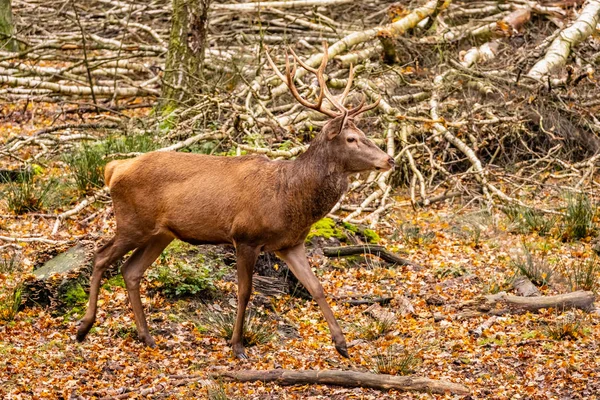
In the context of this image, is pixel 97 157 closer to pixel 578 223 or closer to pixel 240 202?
pixel 240 202

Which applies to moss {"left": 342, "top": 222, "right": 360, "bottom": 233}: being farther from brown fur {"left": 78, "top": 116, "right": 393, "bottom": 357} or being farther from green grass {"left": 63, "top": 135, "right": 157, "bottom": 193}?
brown fur {"left": 78, "top": 116, "right": 393, "bottom": 357}

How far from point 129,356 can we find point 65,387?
780 mm

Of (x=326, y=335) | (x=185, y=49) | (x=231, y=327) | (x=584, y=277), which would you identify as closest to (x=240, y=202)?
(x=231, y=327)

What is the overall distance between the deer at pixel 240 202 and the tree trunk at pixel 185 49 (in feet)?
14.8

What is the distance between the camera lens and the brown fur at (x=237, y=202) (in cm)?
661

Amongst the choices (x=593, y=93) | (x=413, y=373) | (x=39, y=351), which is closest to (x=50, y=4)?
(x=593, y=93)

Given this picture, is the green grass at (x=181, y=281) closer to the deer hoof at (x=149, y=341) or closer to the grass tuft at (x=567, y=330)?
the deer hoof at (x=149, y=341)

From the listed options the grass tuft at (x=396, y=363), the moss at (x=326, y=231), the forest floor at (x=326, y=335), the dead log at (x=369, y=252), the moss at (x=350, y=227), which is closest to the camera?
the forest floor at (x=326, y=335)

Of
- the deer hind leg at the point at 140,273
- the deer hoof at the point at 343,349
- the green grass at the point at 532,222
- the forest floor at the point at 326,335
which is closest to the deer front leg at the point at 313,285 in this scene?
the deer hoof at the point at 343,349

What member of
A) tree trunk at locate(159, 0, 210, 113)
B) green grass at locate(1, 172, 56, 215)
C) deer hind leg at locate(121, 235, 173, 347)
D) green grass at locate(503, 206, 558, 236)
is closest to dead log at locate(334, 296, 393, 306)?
deer hind leg at locate(121, 235, 173, 347)

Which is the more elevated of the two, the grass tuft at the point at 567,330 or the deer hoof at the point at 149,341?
the grass tuft at the point at 567,330

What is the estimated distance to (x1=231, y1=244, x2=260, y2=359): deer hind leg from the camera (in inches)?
259

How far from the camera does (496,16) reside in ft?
48.1

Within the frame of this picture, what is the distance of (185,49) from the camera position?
1145 cm
